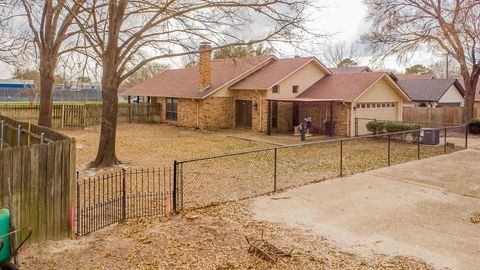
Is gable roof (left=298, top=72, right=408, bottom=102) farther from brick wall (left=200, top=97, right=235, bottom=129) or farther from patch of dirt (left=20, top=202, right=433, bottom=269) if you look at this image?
patch of dirt (left=20, top=202, right=433, bottom=269)

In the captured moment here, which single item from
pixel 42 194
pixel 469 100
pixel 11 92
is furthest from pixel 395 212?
pixel 11 92

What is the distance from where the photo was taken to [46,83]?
19.7 metres

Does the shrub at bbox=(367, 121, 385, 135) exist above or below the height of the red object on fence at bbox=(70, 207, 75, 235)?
above

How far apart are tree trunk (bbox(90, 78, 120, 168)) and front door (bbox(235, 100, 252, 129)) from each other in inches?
507

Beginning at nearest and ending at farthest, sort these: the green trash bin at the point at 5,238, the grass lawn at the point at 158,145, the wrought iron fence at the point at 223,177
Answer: the green trash bin at the point at 5,238, the wrought iron fence at the point at 223,177, the grass lawn at the point at 158,145

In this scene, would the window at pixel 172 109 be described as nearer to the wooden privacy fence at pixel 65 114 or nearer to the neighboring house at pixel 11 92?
the wooden privacy fence at pixel 65 114

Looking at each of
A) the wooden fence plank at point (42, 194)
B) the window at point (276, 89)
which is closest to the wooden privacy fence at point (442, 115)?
the window at point (276, 89)

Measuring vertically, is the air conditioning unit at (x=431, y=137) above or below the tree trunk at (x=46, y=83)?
below

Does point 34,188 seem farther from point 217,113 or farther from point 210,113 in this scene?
point 217,113

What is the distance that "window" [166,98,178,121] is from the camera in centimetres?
3034

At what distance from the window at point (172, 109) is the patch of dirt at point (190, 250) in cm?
2263

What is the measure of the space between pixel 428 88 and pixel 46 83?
29.0 meters

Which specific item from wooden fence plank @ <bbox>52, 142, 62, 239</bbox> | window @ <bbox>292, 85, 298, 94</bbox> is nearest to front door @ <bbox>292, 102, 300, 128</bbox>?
window @ <bbox>292, 85, 298, 94</bbox>

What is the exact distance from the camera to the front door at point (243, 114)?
2681 centimetres
